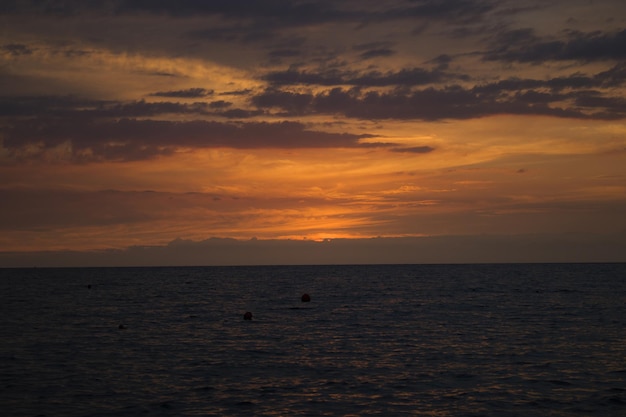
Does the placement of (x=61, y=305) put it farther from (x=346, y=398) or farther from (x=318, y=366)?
(x=346, y=398)

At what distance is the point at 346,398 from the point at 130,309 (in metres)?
54.8

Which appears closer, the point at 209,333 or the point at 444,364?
the point at 444,364

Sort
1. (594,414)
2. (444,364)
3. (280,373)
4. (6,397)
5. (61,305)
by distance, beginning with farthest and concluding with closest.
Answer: (61,305), (444,364), (280,373), (6,397), (594,414)

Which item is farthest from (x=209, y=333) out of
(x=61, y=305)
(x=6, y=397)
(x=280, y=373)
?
(x=61, y=305)

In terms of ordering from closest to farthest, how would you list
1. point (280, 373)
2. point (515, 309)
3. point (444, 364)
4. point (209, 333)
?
point (280, 373), point (444, 364), point (209, 333), point (515, 309)

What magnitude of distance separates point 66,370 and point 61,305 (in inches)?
2096

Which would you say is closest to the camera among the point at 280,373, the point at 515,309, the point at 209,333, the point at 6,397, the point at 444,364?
the point at 6,397

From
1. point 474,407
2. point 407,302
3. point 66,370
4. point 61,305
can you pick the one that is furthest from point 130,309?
point 474,407

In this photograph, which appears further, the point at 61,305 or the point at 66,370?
the point at 61,305

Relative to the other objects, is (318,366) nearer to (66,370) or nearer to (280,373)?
(280,373)

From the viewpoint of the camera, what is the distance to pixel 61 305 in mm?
84625

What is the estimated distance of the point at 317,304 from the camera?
87.8m

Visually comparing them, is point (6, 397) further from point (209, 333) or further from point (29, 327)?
point (29, 327)

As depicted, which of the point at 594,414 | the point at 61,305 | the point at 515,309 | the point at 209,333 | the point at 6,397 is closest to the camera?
the point at 594,414
